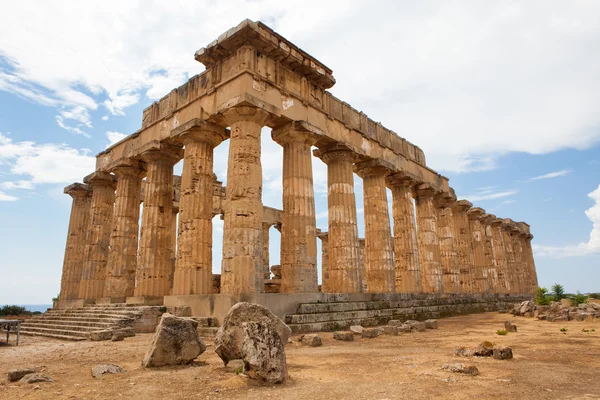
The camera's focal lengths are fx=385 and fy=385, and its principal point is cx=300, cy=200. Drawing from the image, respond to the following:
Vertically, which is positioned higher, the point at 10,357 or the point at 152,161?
the point at 152,161

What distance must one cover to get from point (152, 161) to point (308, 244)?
866 centimetres

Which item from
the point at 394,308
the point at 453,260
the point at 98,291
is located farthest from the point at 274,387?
the point at 453,260

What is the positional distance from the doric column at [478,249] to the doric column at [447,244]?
346 cm

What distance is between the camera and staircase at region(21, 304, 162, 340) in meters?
12.8

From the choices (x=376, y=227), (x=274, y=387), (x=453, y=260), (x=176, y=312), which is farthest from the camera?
(x=453, y=260)

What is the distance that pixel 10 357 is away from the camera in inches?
325

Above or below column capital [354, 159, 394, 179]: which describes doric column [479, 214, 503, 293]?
below

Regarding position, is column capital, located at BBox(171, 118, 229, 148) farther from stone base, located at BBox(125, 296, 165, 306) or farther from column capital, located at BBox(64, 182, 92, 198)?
column capital, located at BBox(64, 182, 92, 198)

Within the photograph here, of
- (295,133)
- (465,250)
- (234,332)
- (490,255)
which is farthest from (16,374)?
(490,255)

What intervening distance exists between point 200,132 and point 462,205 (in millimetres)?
20552

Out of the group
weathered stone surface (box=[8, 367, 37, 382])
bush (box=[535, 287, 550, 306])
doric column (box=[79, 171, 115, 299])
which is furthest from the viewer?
bush (box=[535, 287, 550, 306])

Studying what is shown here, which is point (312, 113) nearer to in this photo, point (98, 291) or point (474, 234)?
point (98, 291)

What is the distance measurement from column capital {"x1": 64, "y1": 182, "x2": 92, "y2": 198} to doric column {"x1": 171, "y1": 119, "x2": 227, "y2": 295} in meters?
10.1

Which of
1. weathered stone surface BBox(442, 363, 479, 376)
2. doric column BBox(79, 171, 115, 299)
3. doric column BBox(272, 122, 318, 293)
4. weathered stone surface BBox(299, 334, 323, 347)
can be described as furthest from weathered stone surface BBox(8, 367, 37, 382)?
doric column BBox(79, 171, 115, 299)
